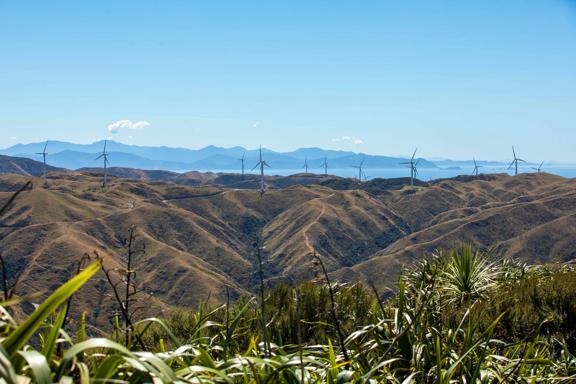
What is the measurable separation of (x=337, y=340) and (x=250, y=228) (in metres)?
148

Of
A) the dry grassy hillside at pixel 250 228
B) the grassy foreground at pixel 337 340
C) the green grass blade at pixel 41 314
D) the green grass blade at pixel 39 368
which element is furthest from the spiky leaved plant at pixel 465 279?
the dry grassy hillside at pixel 250 228

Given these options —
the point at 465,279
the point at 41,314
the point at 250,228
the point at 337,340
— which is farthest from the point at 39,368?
the point at 250,228

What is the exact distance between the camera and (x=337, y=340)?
732 cm

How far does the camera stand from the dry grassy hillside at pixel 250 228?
4035 inches

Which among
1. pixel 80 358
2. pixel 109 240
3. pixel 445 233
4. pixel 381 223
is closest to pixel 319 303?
pixel 80 358

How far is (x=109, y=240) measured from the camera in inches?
4579

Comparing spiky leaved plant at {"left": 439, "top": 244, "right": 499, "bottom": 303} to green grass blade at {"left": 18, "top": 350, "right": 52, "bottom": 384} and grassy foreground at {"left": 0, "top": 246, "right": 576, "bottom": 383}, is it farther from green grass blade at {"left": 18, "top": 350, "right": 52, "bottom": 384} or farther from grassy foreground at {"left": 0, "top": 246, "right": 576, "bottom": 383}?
green grass blade at {"left": 18, "top": 350, "right": 52, "bottom": 384}

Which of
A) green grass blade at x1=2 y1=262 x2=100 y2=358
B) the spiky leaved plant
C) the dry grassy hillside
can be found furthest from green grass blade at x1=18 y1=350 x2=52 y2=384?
the dry grassy hillside

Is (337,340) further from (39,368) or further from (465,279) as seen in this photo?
(465,279)

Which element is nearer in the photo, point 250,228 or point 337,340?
point 337,340

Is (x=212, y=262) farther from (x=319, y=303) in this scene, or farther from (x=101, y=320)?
(x=319, y=303)

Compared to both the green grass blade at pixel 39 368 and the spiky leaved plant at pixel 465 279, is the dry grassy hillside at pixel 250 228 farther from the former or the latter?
the green grass blade at pixel 39 368

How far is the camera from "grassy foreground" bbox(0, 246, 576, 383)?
2396 mm

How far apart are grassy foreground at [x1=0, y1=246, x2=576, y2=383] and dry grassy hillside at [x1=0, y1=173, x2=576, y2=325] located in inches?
2645
